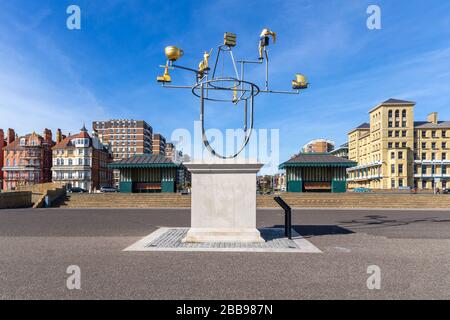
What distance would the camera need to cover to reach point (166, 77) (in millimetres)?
9055

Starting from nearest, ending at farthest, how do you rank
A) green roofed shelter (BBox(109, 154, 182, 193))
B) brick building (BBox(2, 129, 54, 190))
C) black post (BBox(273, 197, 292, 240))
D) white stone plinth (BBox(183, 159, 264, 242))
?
1. white stone plinth (BBox(183, 159, 264, 242))
2. black post (BBox(273, 197, 292, 240))
3. green roofed shelter (BBox(109, 154, 182, 193))
4. brick building (BBox(2, 129, 54, 190))

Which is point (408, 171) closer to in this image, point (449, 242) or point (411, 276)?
point (449, 242)

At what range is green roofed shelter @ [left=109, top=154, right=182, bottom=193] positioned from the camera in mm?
33188

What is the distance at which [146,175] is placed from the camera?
1325 inches

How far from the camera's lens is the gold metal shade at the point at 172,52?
880 centimetres

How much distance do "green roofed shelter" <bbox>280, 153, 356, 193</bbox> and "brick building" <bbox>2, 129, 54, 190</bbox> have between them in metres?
71.9

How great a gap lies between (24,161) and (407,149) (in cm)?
10704

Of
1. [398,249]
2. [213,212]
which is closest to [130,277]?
[213,212]

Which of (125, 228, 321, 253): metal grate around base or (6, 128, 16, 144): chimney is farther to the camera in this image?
(6, 128, 16, 144): chimney

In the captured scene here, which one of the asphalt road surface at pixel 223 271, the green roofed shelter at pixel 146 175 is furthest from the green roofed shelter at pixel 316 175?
the asphalt road surface at pixel 223 271

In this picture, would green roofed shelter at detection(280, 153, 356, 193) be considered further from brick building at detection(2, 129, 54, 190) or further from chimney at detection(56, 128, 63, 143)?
chimney at detection(56, 128, 63, 143)

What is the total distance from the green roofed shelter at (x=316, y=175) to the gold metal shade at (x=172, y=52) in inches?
972

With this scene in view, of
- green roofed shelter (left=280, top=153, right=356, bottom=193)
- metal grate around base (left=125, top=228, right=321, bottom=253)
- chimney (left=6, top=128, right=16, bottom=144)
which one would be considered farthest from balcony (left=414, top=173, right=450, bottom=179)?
chimney (left=6, top=128, right=16, bottom=144)

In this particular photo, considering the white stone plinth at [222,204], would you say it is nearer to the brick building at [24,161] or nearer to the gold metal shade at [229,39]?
the gold metal shade at [229,39]
